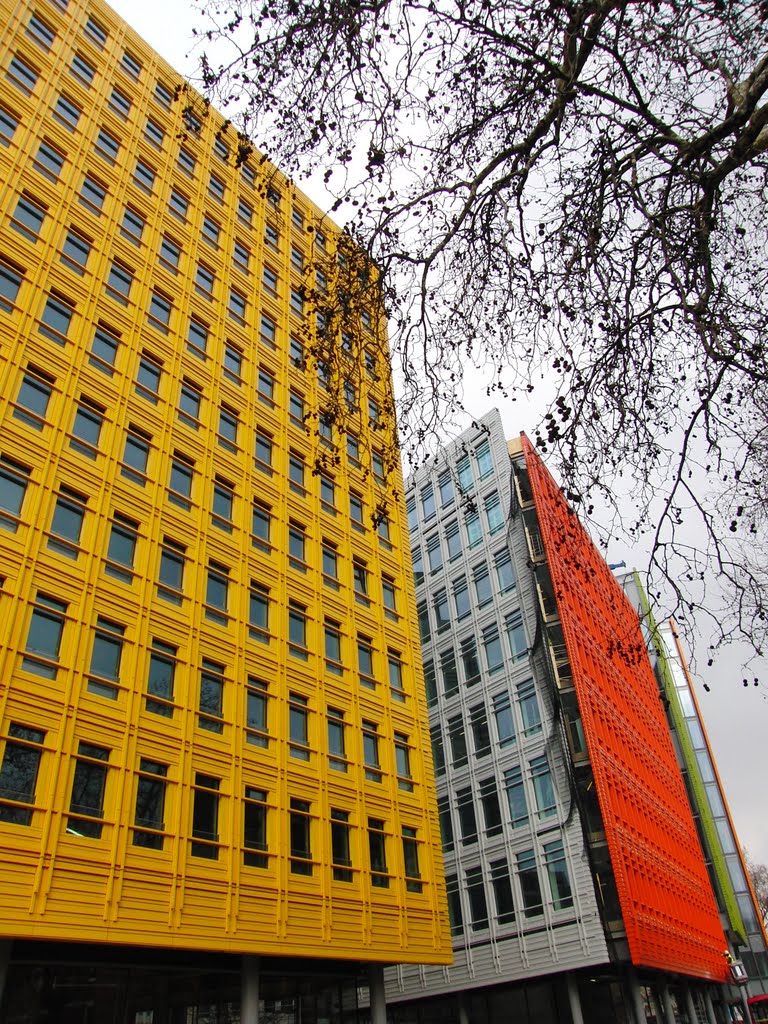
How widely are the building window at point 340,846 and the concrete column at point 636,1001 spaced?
58.5 ft

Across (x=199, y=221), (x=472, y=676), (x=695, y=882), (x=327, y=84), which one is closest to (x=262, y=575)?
(x=199, y=221)

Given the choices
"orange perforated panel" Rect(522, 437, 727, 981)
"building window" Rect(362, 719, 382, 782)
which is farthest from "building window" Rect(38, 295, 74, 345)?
"orange perforated panel" Rect(522, 437, 727, 981)

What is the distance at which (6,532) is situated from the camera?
1667 cm

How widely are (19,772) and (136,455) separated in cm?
905

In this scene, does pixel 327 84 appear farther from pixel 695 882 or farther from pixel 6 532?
pixel 695 882

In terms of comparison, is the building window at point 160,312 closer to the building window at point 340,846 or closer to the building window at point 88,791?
the building window at point 88,791

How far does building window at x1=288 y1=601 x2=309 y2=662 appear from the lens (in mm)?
23206

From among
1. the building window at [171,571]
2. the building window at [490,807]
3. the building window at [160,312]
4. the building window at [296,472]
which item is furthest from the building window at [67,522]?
the building window at [490,807]

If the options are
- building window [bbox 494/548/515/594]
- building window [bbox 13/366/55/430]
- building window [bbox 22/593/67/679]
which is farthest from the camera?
building window [bbox 494/548/515/594]

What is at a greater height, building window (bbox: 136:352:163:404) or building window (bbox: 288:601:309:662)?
building window (bbox: 136:352:163:404)

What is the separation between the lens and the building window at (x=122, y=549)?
61.5ft

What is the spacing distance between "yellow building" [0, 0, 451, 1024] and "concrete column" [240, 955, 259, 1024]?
89 mm

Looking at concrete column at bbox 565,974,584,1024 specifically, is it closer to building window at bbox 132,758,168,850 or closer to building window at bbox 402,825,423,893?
building window at bbox 402,825,423,893

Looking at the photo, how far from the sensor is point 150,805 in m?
16.8
